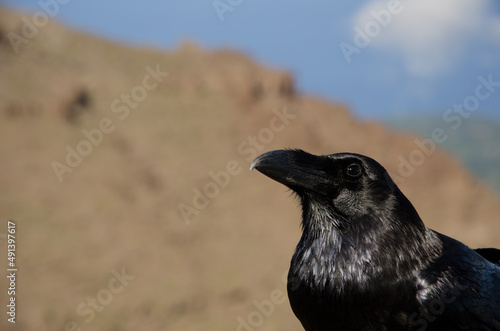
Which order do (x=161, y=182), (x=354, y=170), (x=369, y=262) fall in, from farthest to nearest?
1. (x=161, y=182)
2. (x=354, y=170)
3. (x=369, y=262)

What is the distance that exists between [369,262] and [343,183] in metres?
0.47

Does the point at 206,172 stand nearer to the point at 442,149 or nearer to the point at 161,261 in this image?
the point at 161,261

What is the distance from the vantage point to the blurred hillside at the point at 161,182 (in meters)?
21.9

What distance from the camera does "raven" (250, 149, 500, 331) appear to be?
291 cm

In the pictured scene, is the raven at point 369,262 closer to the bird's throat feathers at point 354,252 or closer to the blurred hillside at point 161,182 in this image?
the bird's throat feathers at point 354,252

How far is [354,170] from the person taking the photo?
3.11 m

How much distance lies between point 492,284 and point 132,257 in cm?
2168

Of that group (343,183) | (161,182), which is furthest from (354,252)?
(161,182)

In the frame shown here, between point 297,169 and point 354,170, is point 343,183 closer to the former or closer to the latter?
point 354,170

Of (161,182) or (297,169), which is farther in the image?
(161,182)

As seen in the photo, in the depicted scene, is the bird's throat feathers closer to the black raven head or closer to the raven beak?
the black raven head

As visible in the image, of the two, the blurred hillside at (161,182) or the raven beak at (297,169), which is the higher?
the raven beak at (297,169)

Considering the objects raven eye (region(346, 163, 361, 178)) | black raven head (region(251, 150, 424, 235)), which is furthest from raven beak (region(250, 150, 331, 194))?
raven eye (region(346, 163, 361, 178))

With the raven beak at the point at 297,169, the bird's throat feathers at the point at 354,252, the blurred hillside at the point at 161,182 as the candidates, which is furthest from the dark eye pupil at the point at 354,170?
the blurred hillside at the point at 161,182
